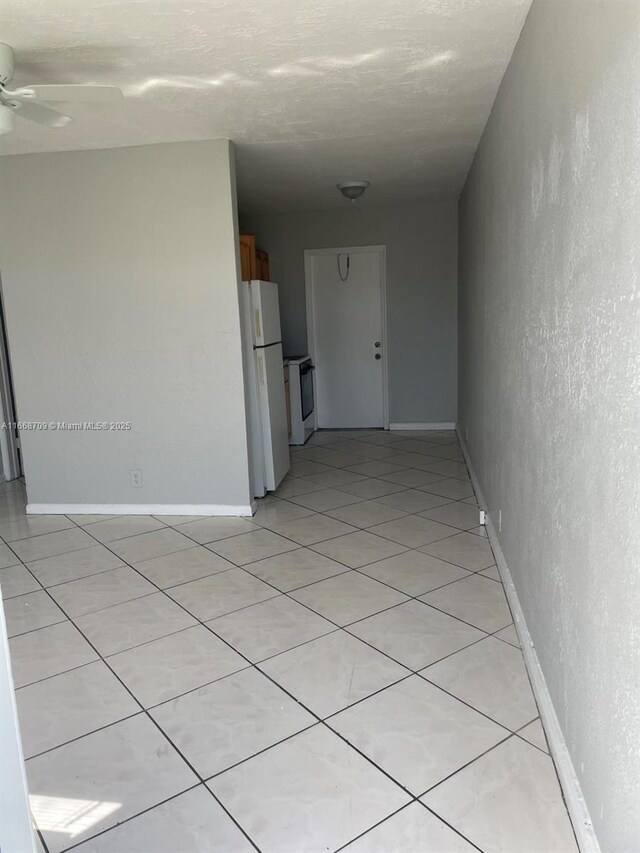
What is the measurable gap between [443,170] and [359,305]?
2106 mm

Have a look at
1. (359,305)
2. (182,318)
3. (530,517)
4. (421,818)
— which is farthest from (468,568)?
(359,305)

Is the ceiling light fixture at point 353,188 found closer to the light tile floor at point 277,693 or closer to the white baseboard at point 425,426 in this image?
the white baseboard at point 425,426

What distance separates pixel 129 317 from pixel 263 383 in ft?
3.32

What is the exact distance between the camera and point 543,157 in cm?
200

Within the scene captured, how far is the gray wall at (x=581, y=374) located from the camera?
3.97 feet

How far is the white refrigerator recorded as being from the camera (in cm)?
425

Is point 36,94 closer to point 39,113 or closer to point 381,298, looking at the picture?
point 39,113

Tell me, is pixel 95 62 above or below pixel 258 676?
above

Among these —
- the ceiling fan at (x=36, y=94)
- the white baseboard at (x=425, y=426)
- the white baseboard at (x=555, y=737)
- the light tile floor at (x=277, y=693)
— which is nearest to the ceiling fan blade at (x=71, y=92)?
the ceiling fan at (x=36, y=94)

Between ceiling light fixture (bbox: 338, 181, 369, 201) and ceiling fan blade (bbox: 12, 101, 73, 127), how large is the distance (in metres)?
2.87

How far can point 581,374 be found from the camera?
5.10 feet

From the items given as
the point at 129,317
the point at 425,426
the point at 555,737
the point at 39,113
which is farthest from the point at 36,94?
the point at 425,426

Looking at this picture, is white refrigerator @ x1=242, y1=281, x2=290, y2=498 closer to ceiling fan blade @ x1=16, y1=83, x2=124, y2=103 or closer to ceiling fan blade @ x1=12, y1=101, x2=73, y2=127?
ceiling fan blade @ x1=12, y1=101, x2=73, y2=127

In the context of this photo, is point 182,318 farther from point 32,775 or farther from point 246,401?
point 32,775
